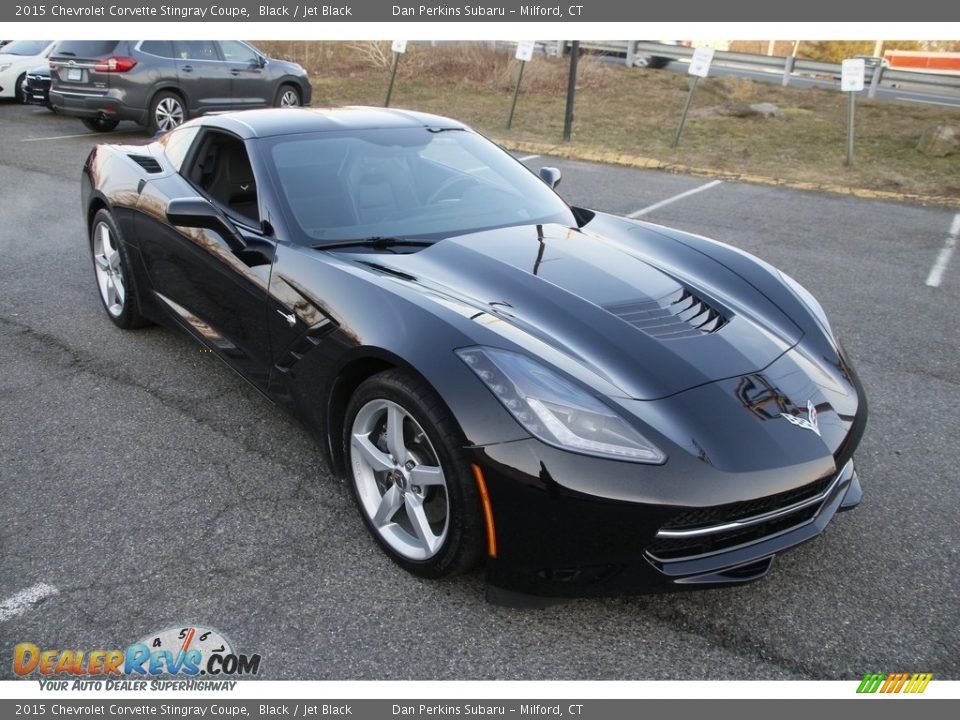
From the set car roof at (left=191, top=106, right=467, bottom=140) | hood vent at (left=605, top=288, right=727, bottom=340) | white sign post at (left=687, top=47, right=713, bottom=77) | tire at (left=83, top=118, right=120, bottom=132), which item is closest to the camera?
hood vent at (left=605, top=288, right=727, bottom=340)

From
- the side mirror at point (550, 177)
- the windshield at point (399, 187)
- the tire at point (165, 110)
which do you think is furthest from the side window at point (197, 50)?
the windshield at point (399, 187)

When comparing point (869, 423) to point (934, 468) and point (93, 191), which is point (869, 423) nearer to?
point (934, 468)

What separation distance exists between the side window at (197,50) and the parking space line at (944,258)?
1030 cm

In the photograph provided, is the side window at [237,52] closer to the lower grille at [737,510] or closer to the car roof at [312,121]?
the car roof at [312,121]

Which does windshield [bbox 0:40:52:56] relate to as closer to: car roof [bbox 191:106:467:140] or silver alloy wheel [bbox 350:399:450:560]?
car roof [bbox 191:106:467:140]

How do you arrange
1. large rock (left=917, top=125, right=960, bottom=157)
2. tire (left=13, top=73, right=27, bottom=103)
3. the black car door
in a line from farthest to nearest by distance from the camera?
1. tire (left=13, top=73, right=27, bottom=103)
2. large rock (left=917, top=125, right=960, bottom=157)
3. the black car door

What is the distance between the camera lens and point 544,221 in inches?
151

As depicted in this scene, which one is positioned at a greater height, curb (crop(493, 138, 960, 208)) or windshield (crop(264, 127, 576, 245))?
windshield (crop(264, 127, 576, 245))

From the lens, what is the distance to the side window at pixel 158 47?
11.8 metres

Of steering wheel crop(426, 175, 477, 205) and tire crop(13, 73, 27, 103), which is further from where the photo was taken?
tire crop(13, 73, 27, 103)

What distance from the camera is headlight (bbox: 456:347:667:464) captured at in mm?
2355

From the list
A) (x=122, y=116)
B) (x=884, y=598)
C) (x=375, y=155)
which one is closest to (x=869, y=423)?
(x=884, y=598)

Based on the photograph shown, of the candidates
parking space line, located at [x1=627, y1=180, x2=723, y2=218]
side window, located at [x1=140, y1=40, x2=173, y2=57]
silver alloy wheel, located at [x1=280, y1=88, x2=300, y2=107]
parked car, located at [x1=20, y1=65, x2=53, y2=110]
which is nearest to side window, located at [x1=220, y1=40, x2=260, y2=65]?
silver alloy wheel, located at [x1=280, y1=88, x2=300, y2=107]

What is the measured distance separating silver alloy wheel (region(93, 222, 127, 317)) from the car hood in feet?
7.48
